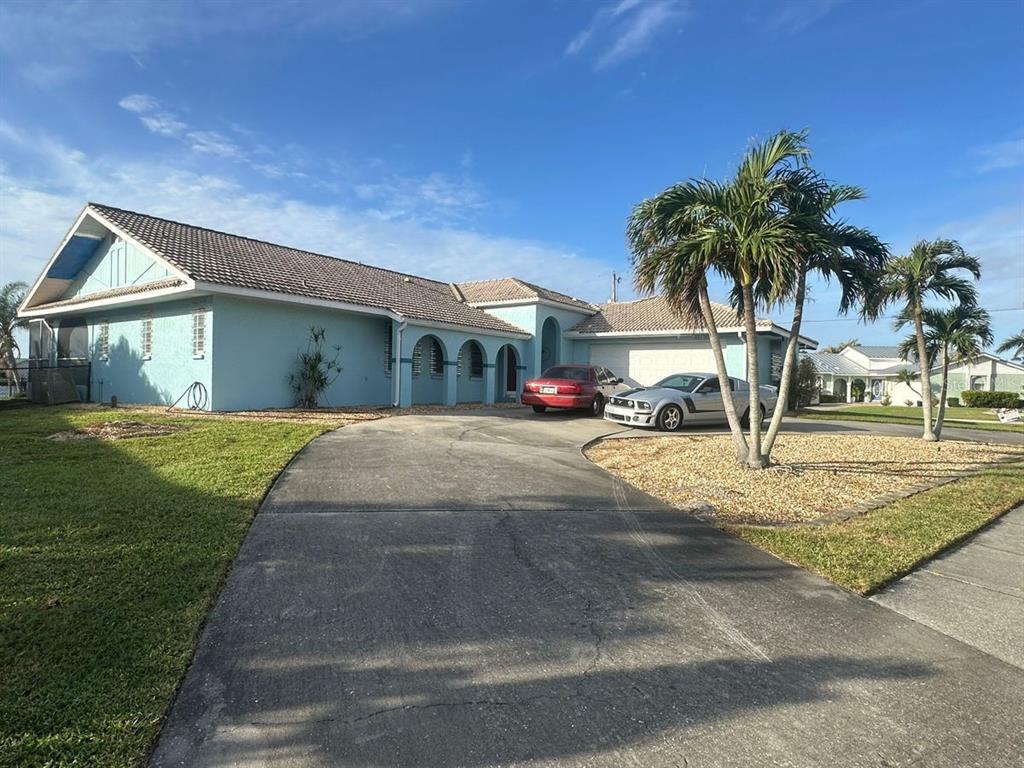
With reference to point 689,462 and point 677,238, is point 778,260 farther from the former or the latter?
point 689,462

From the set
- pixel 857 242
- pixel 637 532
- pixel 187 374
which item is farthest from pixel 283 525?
pixel 187 374

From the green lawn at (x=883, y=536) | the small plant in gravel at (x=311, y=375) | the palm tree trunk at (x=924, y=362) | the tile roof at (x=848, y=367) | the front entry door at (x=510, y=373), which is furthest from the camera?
the tile roof at (x=848, y=367)

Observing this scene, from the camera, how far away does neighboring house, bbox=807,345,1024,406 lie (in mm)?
48531

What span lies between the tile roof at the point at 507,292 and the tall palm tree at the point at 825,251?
1457cm

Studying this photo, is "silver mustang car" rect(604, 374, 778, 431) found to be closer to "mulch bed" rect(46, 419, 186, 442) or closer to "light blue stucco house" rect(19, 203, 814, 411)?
"light blue stucco house" rect(19, 203, 814, 411)

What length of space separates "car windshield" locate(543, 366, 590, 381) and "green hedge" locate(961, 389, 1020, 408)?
36.8 metres

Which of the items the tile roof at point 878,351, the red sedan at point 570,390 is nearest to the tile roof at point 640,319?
the red sedan at point 570,390

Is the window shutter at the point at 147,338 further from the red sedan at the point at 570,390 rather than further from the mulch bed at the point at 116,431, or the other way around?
the red sedan at the point at 570,390

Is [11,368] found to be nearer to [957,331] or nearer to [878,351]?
[957,331]

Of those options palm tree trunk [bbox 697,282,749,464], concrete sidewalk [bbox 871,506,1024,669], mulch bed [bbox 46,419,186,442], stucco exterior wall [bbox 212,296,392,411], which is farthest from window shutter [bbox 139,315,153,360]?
concrete sidewalk [bbox 871,506,1024,669]

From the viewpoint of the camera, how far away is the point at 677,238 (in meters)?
9.21

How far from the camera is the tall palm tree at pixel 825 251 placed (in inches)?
325

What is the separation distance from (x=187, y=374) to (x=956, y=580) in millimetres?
15817

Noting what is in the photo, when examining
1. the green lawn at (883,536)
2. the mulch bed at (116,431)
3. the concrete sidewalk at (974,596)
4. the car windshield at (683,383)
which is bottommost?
the concrete sidewalk at (974,596)
